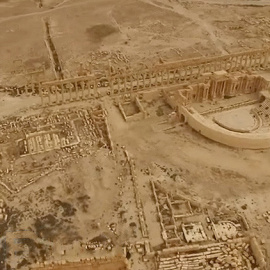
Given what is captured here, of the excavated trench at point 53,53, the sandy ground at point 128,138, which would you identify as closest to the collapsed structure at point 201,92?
the sandy ground at point 128,138

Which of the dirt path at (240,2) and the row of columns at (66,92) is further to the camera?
the dirt path at (240,2)

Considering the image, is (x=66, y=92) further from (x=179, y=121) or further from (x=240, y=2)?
(x=240, y=2)

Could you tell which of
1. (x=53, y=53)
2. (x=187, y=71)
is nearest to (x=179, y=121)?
(x=187, y=71)

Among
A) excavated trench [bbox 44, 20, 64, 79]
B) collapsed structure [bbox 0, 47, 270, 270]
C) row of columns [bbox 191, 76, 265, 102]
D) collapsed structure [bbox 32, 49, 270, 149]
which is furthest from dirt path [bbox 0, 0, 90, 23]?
row of columns [bbox 191, 76, 265, 102]

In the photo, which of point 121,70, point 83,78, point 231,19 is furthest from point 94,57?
point 231,19

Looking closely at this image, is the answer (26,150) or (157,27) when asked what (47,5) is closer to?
(157,27)

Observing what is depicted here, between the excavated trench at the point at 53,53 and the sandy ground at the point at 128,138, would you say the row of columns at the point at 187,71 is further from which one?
the excavated trench at the point at 53,53
